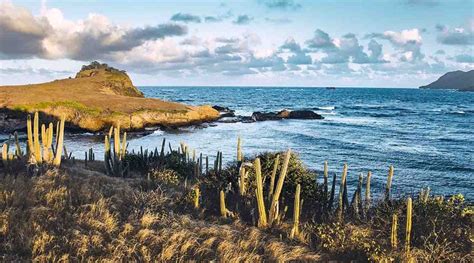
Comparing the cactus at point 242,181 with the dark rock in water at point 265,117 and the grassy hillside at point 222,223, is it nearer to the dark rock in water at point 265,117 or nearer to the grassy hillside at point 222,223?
the grassy hillside at point 222,223

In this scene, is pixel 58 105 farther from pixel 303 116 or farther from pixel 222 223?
pixel 222 223

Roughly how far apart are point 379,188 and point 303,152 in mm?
17560

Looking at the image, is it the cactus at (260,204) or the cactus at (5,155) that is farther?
the cactus at (5,155)

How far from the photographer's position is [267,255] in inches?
532

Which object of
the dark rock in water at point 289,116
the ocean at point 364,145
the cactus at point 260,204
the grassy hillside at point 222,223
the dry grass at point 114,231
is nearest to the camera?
the dry grass at point 114,231

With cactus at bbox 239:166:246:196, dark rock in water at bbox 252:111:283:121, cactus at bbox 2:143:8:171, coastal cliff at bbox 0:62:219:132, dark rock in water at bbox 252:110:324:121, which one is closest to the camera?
cactus at bbox 239:166:246:196

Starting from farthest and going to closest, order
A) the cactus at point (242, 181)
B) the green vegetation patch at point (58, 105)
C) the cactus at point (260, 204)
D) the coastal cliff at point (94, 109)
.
→ 1. the green vegetation patch at point (58, 105)
2. the coastal cliff at point (94, 109)
3. the cactus at point (242, 181)
4. the cactus at point (260, 204)

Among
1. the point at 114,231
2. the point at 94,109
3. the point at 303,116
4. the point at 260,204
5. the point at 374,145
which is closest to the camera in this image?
the point at 114,231

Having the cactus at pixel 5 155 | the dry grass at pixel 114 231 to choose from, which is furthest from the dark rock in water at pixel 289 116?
the dry grass at pixel 114 231

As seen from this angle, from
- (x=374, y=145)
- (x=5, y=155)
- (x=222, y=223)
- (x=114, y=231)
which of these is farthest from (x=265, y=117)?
(x=114, y=231)

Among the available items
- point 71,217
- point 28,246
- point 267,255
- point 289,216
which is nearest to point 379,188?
point 289,216

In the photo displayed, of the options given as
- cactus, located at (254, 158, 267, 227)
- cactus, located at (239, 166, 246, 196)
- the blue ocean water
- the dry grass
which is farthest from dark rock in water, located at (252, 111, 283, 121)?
cactus, located at (254, 158, 267, 227)

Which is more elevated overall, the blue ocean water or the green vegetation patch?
the green vegetation patch

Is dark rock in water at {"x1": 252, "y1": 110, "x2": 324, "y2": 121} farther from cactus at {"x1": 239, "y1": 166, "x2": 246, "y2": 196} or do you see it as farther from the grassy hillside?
cactus at {"x1": 239, "y1": 166, "x2": 246, "y2": 196}
